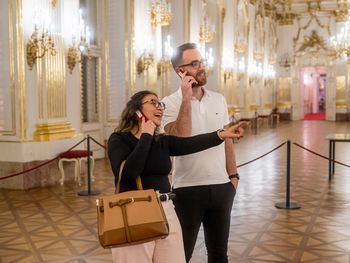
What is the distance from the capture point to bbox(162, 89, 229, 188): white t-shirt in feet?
10.0

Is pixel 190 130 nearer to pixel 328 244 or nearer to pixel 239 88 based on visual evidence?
pixel 328 244

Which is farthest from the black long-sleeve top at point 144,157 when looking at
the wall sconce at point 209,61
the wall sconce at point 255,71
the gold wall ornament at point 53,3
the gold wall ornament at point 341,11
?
the gold wall ornament at point 341,11

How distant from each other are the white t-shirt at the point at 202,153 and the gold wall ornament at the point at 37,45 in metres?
5.77

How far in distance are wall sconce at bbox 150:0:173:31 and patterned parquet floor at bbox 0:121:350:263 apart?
14.8 feet

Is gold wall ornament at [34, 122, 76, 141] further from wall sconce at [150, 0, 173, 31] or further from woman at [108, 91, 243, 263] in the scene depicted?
woman at [108, 91, 243, 263]

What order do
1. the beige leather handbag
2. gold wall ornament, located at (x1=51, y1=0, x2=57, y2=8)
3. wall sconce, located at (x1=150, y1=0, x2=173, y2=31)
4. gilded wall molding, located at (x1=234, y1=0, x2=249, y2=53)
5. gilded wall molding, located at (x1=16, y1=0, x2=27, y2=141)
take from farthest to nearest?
gilded wall molding, located at (x1=234, y1=0, x2=249, y2=53)
wall sconce, located at (x1=150, y1=0, x2=173, y2=31)
gold wall ornament, located at (x1=51, y1=0, x2=57, y2=8)
gilded wall molding, located at (x1=16, y1=0, x2=27, y2=141)
the beige leather handbag

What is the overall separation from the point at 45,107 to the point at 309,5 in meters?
23.9

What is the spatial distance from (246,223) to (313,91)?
31.5 meters

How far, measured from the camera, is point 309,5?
29.2 m

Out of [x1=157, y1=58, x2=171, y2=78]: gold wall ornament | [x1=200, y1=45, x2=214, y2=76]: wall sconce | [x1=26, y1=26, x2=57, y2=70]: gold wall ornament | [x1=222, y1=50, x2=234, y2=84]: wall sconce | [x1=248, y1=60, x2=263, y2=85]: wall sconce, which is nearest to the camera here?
[x1=26, y1=26, x2=57, y2=70]: gold wall ornament

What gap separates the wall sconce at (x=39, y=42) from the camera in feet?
27.3

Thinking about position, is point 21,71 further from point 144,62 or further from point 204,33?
point 204,33

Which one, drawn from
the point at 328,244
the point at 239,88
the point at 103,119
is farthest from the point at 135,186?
the point at 239,88

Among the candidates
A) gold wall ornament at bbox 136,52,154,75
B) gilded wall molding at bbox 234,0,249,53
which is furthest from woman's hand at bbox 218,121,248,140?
gilded wall molding at bbox 234,0,249,53
